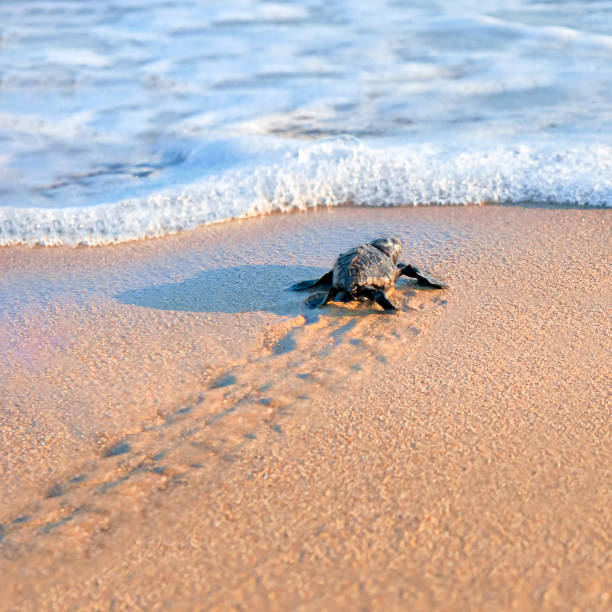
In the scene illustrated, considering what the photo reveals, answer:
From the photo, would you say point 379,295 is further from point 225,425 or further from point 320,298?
point 225,425

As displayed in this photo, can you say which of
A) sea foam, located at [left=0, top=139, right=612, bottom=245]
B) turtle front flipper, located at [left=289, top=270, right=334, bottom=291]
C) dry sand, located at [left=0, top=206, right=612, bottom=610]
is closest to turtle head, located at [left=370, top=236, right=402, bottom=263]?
dry sand, located at [left=0, top=206, right=612, bottom=610]

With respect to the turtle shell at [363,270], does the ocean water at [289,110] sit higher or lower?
higher

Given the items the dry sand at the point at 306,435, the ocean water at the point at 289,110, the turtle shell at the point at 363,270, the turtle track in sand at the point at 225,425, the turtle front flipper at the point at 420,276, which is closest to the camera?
the dry sand at the point at 306,435

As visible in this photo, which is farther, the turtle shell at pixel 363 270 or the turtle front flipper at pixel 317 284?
the turtle front flipper at pixel 317 284

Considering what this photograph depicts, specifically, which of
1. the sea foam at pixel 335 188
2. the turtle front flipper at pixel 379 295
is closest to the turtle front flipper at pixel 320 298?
the turtle front flipper at pixel 379 295

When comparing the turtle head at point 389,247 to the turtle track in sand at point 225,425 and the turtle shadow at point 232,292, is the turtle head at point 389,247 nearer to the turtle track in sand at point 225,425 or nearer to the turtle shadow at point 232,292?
the turtle track in sand at point 225,425

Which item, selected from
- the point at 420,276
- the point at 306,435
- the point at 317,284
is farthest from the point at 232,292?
the point at 306,435

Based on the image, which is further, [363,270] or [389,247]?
[389,247]

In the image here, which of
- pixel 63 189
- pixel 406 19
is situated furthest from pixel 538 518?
pixel 406 19
